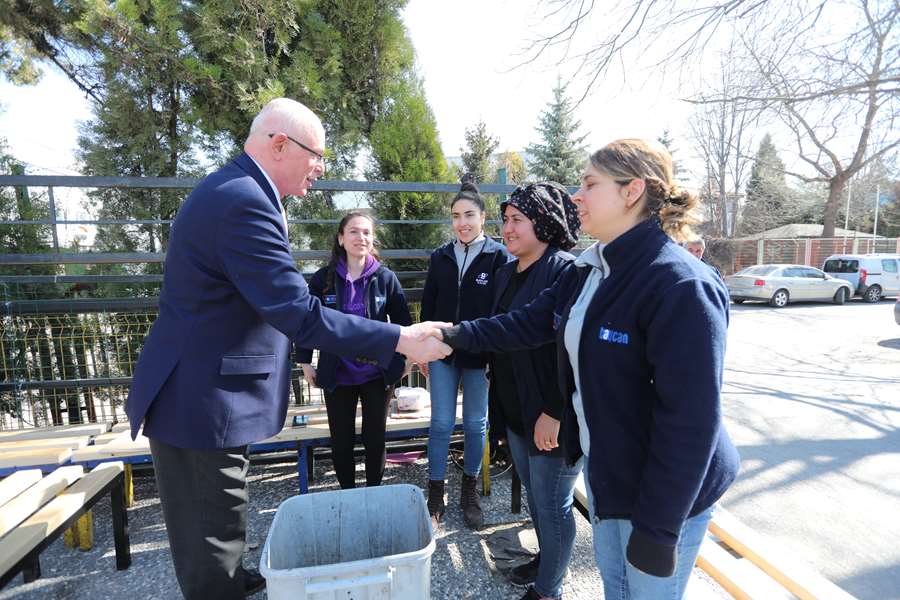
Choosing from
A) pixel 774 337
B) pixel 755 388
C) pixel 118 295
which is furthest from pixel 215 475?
pixel 774 337

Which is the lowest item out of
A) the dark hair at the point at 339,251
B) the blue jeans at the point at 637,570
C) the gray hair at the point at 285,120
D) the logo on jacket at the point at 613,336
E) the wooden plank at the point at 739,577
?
the wooden plank at the point at 739,577

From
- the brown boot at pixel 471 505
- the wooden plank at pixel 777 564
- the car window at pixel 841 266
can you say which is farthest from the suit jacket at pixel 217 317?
the car window at pixel 841 266

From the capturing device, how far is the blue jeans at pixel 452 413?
3.15 m

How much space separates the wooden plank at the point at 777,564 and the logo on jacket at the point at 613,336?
1.39 meters

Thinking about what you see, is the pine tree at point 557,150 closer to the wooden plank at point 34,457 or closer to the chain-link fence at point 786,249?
the chain-link fence at point 786,249

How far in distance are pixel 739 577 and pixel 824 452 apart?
11.7 feet

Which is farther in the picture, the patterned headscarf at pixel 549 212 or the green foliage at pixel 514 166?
the green foliage at pixel 514 166

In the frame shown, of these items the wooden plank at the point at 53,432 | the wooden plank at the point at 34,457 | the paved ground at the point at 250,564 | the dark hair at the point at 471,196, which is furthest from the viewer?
the wooden plank at the point at 53,432

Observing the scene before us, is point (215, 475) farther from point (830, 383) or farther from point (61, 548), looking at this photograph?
point (830, 383)

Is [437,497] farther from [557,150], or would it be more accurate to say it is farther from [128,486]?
[557,150]

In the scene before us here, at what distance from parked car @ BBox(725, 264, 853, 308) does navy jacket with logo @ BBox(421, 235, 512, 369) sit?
54.0ft

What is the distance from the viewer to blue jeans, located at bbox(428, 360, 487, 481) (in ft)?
10.3

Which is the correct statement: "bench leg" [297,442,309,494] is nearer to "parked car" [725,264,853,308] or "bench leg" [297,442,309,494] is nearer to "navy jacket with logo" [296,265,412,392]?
"navy jacket with logo" [296,265,412,392]

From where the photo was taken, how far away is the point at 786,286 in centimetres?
1647
